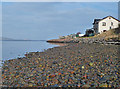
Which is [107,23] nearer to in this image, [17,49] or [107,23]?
[107,23]

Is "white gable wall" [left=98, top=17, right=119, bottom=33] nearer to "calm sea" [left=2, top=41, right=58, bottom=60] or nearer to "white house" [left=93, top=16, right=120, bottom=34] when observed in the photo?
"white house" [left=93, top=16, right=120, bottom=34]

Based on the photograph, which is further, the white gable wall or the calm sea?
the white gable wall

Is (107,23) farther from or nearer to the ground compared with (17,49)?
farther from the ground

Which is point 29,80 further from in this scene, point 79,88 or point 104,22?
point 104,22

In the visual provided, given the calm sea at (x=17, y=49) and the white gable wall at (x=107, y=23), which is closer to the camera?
the calm sea at (x=17, y=49)

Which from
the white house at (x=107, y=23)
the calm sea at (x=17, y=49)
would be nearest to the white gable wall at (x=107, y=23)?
the white house at (x=107, y=23)

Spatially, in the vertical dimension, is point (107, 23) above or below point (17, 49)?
above

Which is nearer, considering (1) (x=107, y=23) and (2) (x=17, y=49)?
(2) (x=17, y=49)

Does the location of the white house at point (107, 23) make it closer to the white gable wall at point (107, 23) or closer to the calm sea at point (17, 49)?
the white gable wall at point (107, 23)

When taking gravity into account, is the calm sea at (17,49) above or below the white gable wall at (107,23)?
below

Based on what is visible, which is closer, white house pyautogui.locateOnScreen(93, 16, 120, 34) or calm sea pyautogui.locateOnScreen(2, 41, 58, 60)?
calm sea pyautogui.locateOnScreen(2, 41, 58, 60)

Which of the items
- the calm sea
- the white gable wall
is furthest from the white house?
the calm sea

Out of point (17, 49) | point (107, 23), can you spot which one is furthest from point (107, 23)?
point (17, 49)

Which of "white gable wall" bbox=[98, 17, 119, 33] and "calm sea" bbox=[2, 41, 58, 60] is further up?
"white gable wall" bbox=[98, 17, 119, 33]
